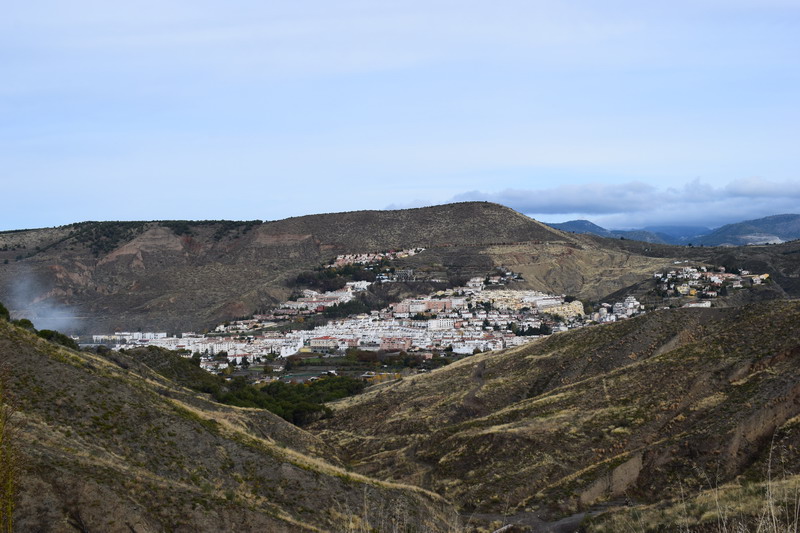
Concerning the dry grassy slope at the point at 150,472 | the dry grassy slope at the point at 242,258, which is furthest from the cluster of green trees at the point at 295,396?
the dry grassy slope at the point at 242,258

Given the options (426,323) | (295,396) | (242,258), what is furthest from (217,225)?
(295,396)

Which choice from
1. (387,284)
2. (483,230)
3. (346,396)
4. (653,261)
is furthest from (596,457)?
(483,230)

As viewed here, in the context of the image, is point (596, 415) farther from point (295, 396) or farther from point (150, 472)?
point (295, 396)

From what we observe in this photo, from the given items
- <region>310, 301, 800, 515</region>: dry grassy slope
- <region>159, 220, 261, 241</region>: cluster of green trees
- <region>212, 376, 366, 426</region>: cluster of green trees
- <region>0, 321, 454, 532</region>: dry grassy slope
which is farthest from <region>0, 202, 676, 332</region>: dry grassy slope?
<region>0, 321, 454, 532</region>: dry grassy slope

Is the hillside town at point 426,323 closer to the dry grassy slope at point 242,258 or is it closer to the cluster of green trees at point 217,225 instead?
the dry grassy slope at point 242,258

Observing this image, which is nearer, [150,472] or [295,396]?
[150,472]
